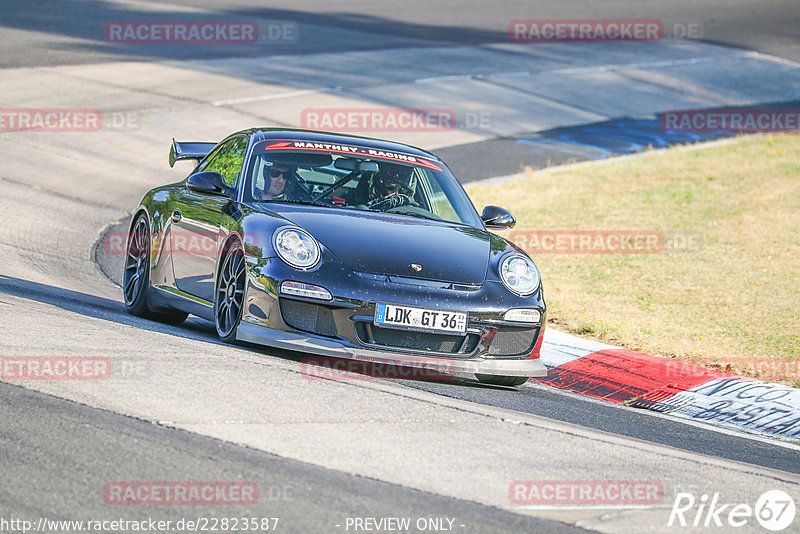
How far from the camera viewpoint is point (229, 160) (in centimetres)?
845

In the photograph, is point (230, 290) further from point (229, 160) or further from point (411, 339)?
point (229, 160)

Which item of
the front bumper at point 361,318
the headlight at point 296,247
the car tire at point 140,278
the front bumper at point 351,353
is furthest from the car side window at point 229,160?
the front bumper at point 351,353

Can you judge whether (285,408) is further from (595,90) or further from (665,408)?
(595,90)

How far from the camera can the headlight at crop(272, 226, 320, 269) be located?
6.76m

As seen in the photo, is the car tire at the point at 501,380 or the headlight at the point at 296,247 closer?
the headlight at the point at 296,247

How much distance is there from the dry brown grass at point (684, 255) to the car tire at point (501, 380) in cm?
207

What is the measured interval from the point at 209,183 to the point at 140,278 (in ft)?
4.34

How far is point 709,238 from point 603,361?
6.10 meters

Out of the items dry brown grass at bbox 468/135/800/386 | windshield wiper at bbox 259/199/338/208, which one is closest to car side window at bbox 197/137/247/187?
windshield wiper at bbox 259/199/338/208

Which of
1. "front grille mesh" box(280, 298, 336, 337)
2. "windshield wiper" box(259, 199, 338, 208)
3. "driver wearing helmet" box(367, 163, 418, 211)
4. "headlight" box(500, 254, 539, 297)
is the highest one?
"driver wearing helmet" box(367, 163, 418, 211)

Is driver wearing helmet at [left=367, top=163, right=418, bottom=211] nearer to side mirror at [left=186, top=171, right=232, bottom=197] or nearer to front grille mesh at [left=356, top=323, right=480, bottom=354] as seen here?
side mirror at [left=186, top=171, right=232, bottom=197]

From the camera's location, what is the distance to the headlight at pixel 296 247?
22.2ft

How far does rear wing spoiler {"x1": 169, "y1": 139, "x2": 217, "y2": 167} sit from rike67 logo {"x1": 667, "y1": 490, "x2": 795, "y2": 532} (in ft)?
17.7

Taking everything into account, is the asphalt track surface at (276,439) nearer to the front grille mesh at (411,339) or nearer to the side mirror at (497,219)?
the front grille mesh at (411,339)
